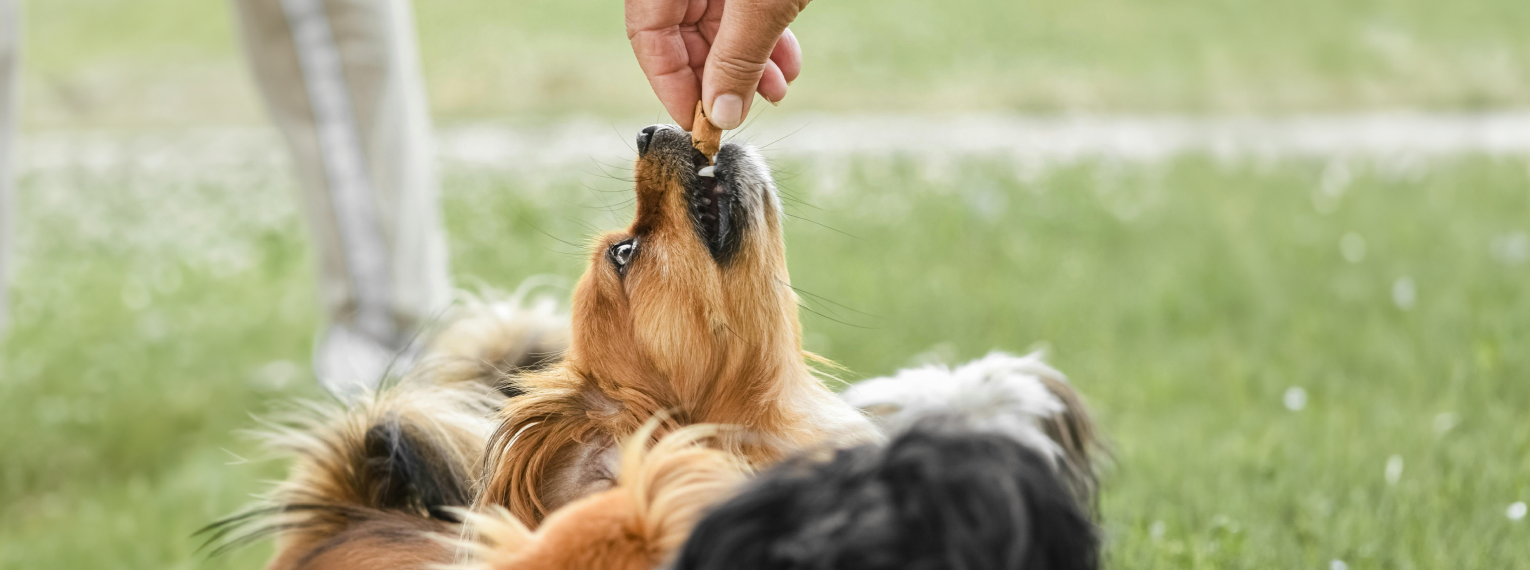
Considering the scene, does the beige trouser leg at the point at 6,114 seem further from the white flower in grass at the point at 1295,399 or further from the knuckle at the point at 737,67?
the white flower in grass at the point at 1295,399

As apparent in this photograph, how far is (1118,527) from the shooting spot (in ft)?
10.9

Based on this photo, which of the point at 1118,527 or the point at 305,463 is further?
the point at 1118,527

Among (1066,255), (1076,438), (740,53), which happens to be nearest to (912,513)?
(740,53)

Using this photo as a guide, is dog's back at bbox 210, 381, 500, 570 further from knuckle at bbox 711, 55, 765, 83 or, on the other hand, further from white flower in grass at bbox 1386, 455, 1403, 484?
white flower in grass at bbox 1386, 455, 1403, 484

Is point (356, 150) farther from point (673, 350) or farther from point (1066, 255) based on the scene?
point (1066, 255)

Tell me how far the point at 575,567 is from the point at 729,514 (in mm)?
339

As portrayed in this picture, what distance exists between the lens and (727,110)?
240cm

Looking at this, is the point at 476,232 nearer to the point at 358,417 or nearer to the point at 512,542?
the point at 358,417

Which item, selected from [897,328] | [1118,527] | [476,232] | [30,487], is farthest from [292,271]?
[1118,527]

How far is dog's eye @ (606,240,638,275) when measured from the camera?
245 centimetres

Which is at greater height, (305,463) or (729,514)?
(729,514)

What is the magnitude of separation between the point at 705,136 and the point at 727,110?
140 mm

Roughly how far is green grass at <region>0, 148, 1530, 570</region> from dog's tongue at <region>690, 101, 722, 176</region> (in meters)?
0.67

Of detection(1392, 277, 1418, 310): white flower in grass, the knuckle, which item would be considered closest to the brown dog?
the knuckle
